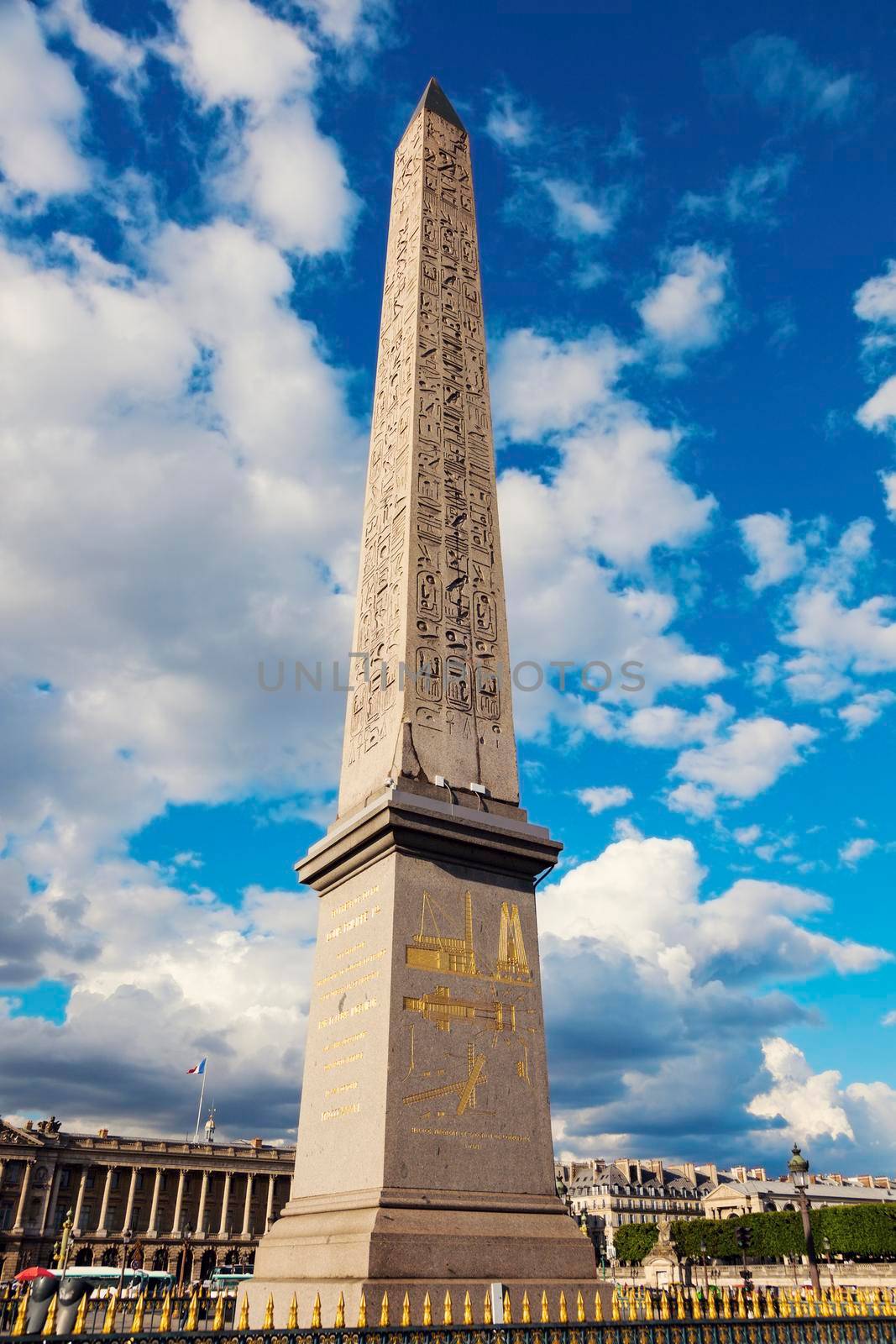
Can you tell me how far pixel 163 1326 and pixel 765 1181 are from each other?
13222 cm

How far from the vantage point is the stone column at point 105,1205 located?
8131 centimetres

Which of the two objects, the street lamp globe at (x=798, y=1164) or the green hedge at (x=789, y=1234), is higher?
the green hedge at (x=789, y=1234)

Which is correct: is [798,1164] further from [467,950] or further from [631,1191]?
[631,1191]

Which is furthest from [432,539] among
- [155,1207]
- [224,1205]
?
[224,1205]

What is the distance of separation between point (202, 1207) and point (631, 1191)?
190ft

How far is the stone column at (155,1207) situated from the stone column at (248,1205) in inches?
262

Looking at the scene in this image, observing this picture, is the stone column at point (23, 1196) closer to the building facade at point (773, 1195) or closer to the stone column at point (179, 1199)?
the stone column at point (179, 1199)

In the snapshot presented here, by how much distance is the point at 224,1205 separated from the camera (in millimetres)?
84875

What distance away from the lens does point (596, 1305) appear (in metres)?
8.63

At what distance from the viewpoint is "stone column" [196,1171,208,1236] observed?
8421cm

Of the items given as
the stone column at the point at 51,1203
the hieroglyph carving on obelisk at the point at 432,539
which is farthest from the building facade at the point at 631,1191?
the hieroglyph carving on obelisk at the point at 432,539

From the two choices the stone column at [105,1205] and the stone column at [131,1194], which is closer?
the stone column at [105,1205]

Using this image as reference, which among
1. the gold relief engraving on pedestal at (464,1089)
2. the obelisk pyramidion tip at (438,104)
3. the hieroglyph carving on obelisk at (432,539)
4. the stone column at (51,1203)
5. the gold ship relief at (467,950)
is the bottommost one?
the gold relief engraving on pedestal at (464,1089)

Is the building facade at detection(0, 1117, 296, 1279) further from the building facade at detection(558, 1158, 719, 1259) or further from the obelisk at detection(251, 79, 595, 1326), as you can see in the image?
the obelisk at detection(251, 79, 595, 1326)
